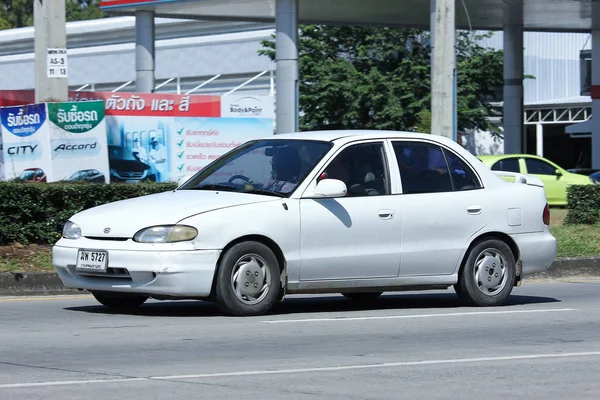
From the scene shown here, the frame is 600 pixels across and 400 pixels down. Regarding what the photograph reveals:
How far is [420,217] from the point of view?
11.0 m

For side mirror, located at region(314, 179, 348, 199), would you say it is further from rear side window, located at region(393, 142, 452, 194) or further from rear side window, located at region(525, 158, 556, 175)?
rear side window, located at region(525, 158, 556, 175)

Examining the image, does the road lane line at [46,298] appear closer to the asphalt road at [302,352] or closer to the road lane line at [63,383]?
the asphalt road at [302,352]

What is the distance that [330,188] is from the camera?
10.3 metres

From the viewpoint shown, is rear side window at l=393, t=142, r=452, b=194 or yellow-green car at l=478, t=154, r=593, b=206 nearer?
rear side window at l=393, t=142, r=452, b=194

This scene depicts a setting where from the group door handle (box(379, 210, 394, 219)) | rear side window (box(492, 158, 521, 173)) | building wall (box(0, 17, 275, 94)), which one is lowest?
door handle (box(379, 210, 394, 219))

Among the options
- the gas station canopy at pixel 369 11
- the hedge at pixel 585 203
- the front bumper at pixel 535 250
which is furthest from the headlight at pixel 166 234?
the gas station canopy at pixel 369 11

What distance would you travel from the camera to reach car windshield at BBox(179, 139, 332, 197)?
34.5 feet

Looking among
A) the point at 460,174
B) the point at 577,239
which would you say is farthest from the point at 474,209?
the point at 577,239

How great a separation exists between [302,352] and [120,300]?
2999 millimetres

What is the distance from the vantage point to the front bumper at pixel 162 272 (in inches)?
383

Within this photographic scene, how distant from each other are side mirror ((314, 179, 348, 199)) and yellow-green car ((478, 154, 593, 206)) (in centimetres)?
1766

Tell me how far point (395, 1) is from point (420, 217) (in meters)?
20.3

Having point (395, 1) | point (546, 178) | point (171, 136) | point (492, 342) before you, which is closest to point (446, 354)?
point (492, 342)

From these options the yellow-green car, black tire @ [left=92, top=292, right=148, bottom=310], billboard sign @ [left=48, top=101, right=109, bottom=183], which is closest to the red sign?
billboard sign @ [left=48, top=101, right=109, bottom=183]
